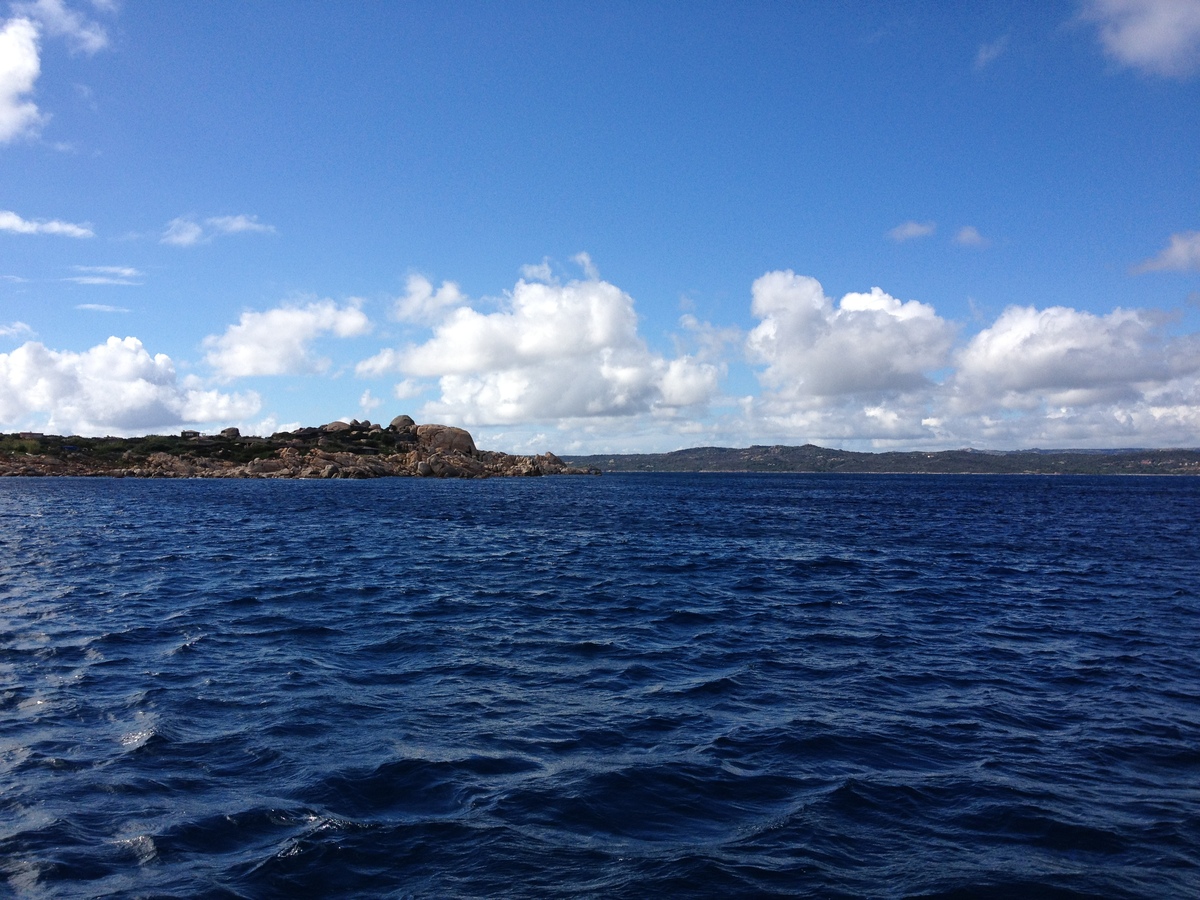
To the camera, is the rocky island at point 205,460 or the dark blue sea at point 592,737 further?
the rocky island at point 205,460

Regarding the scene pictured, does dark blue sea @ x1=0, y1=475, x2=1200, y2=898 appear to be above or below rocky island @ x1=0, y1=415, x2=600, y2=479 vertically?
below

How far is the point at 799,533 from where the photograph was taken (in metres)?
54.3

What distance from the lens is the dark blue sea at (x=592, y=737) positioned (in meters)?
8.73

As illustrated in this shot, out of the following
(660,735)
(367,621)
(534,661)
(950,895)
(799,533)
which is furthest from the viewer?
(799,533)

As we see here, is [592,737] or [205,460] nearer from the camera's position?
[592,737]

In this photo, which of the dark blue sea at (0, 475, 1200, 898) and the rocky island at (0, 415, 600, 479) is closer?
the dark blue sea at (0, 475, 1200, 898)

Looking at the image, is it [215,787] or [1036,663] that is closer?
[215,787]

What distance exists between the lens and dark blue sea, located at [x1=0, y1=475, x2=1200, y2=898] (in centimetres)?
873

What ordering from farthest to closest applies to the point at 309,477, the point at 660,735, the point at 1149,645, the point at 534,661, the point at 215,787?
1. the point at 309,477
2. the point at 1149,645
3. the point at 534,661
4. the point at 660,735
5. the point at 215,787

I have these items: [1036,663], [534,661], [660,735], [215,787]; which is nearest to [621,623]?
[534,661]

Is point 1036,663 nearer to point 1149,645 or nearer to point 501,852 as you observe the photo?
point 1149,645

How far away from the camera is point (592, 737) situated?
42.0ft

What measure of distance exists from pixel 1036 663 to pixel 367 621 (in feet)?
59.8

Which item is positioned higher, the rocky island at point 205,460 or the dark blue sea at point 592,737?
the rocky island at point 205,460
